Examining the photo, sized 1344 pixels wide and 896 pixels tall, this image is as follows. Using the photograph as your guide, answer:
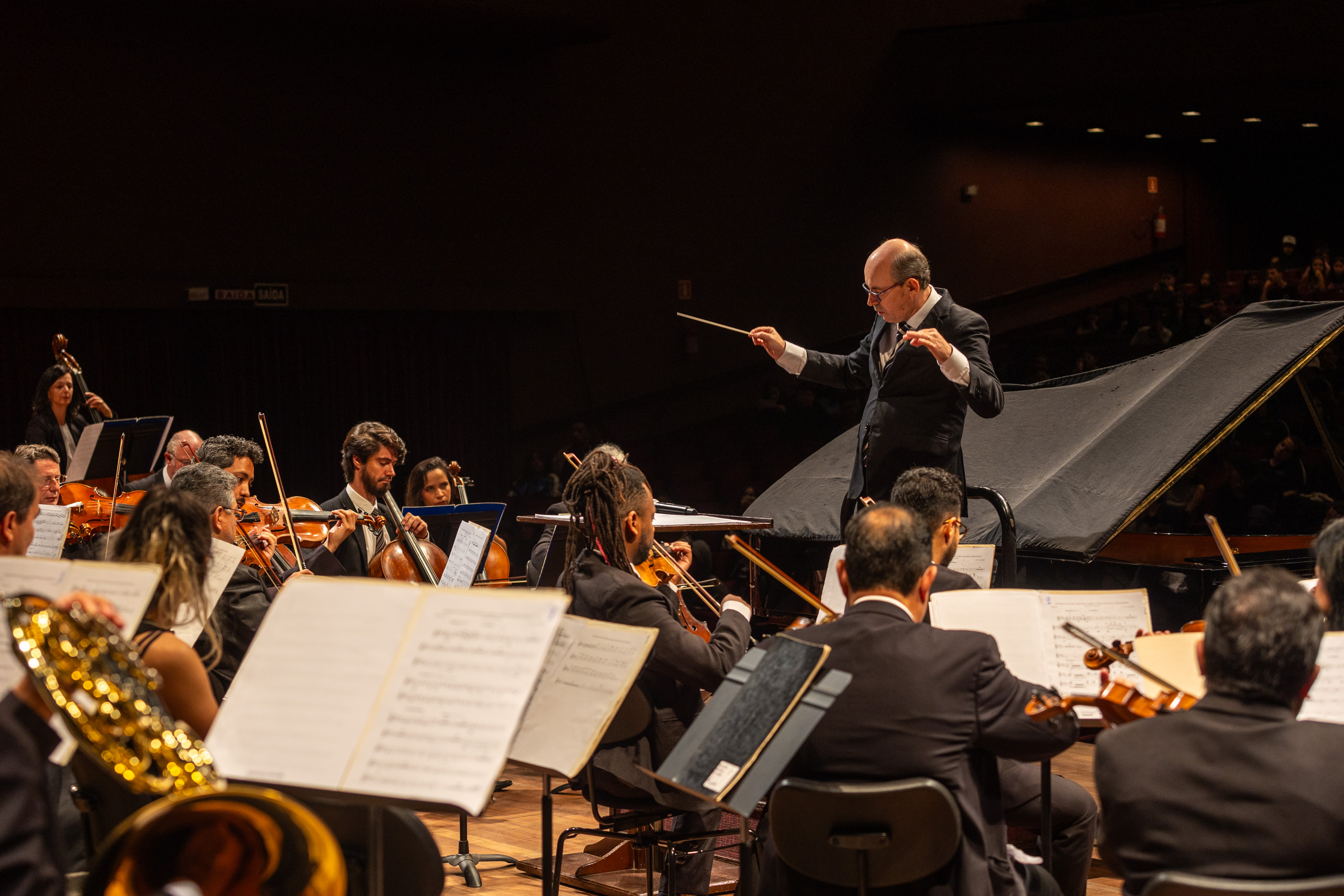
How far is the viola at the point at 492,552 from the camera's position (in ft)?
17.5

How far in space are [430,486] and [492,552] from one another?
0.49m

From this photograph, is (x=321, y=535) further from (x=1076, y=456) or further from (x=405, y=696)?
(x=405, y=696)

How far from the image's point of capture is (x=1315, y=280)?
10.2 meters

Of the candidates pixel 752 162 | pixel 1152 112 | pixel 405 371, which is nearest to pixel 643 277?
pixel 752 162

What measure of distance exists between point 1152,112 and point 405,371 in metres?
7.50

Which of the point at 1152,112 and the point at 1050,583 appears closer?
the point at 1050,583

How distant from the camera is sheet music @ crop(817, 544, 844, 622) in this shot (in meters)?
3.47

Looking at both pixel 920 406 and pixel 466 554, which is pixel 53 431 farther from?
pixel 920 406

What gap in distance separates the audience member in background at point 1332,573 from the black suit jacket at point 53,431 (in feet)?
19.6

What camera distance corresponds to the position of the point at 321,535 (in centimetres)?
489

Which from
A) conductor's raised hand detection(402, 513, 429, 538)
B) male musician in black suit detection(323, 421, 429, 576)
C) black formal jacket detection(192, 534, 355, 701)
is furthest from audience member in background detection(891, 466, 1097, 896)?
male musician in black suit detection(323, 421, 429, 576)

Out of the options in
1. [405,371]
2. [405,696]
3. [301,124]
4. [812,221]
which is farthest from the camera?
[812,221]

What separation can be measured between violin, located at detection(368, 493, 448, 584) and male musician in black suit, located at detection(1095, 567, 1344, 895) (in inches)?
124

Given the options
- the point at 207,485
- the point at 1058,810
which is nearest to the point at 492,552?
the point at 207,485
